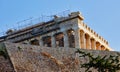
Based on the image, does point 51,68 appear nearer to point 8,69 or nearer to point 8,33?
point 8,69

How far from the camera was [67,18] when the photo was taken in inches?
3127

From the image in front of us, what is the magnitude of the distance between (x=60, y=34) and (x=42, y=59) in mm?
31551

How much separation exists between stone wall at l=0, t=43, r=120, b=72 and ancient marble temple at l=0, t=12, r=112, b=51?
2664 cm

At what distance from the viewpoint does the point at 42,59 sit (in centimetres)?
4994

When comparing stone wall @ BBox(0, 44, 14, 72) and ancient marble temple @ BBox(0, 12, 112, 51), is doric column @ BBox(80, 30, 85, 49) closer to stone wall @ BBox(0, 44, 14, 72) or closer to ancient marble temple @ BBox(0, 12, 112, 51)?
ancient marble temple @ BBox(0, 12, 112, 51)

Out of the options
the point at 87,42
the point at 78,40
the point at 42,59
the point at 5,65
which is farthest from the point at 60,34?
the point at 5,65

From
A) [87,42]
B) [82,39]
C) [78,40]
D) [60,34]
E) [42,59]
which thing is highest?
[60,34]

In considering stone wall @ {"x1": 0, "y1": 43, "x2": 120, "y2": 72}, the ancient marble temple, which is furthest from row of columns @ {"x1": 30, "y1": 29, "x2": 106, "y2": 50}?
stone wall @ {"x1": 0, "y1": 43, "x2": 120, "y2": 72}

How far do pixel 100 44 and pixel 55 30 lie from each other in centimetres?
939

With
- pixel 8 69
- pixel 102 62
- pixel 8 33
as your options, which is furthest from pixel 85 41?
pixel 102 62

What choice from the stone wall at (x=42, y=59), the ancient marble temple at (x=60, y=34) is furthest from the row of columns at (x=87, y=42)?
the stone wall at (x=42, y=59)

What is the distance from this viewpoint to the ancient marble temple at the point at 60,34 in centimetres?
7962

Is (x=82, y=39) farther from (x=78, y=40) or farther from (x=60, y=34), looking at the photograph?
(x=60, y=34)

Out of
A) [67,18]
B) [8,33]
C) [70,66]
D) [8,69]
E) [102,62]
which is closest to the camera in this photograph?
[102,62]
